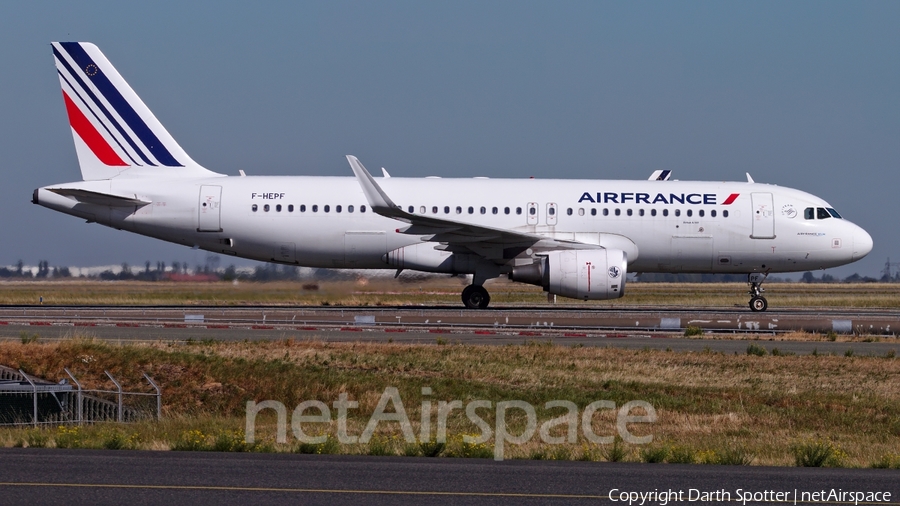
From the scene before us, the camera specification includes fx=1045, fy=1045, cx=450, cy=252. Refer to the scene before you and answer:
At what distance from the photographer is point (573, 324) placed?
2455cm

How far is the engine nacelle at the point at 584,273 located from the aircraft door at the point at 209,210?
8833mm

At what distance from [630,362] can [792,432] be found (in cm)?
510

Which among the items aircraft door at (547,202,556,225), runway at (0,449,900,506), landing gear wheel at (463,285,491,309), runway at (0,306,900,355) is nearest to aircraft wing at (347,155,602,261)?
aircraft door at (547,202,556,225)

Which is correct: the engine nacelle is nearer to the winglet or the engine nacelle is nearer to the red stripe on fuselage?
the winglet

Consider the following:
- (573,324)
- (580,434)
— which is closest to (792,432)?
(580,434)

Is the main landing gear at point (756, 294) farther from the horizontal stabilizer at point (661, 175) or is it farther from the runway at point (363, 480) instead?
the runway at point (363, 480)

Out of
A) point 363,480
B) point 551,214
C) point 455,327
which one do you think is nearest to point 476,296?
point 551,214

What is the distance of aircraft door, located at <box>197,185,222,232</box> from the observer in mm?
28688

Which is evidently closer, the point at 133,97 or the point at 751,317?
the point at 751,317

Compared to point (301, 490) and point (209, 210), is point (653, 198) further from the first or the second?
point (301, 490)

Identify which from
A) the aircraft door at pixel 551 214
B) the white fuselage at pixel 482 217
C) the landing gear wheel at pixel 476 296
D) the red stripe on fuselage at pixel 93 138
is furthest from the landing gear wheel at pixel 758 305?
the red stripe on fuselage at pixel 93 138

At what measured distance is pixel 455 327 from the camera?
2419 cm

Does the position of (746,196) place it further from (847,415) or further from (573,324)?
(847,415)

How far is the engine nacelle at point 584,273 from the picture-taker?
26.8 m
